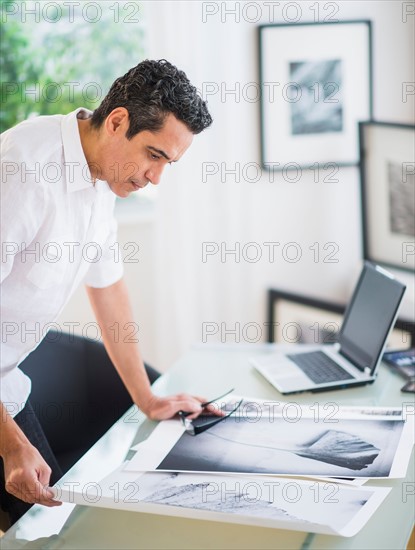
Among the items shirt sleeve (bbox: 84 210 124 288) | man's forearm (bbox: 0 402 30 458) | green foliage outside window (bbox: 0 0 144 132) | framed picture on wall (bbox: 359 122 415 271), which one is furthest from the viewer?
green foliage outside window (bbox: 0 0 144 132)

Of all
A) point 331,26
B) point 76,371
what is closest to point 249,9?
point 331,26

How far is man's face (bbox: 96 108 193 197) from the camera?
1.70 metres

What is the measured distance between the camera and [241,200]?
3.28 m

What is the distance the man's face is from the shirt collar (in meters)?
0.04

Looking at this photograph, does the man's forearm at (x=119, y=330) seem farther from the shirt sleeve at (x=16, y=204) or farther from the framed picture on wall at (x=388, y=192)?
the framed picture on wall at (x=388, y=192)

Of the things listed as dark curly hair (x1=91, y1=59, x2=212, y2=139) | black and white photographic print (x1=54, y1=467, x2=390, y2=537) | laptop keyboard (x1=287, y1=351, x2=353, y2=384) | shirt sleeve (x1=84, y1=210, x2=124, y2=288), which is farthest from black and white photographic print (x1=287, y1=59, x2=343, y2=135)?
black and white photographic print (x1=54, y1=467, x2=390, y2=537)

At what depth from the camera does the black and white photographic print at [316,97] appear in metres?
3.13

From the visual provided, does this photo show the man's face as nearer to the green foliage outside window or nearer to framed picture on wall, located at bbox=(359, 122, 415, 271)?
framed picture on wall, located at bbox=(359, 122, 415, 271)

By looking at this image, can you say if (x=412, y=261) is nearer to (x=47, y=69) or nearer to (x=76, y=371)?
(x=76, y=371)

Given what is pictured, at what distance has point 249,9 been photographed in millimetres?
3117

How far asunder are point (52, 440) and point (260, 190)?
1418 millimetres

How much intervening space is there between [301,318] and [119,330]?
138 cm

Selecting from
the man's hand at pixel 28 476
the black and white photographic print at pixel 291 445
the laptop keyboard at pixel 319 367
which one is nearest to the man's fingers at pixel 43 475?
the man's hand at pixel 28 476

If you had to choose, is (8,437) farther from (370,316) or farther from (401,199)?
(401,199)
